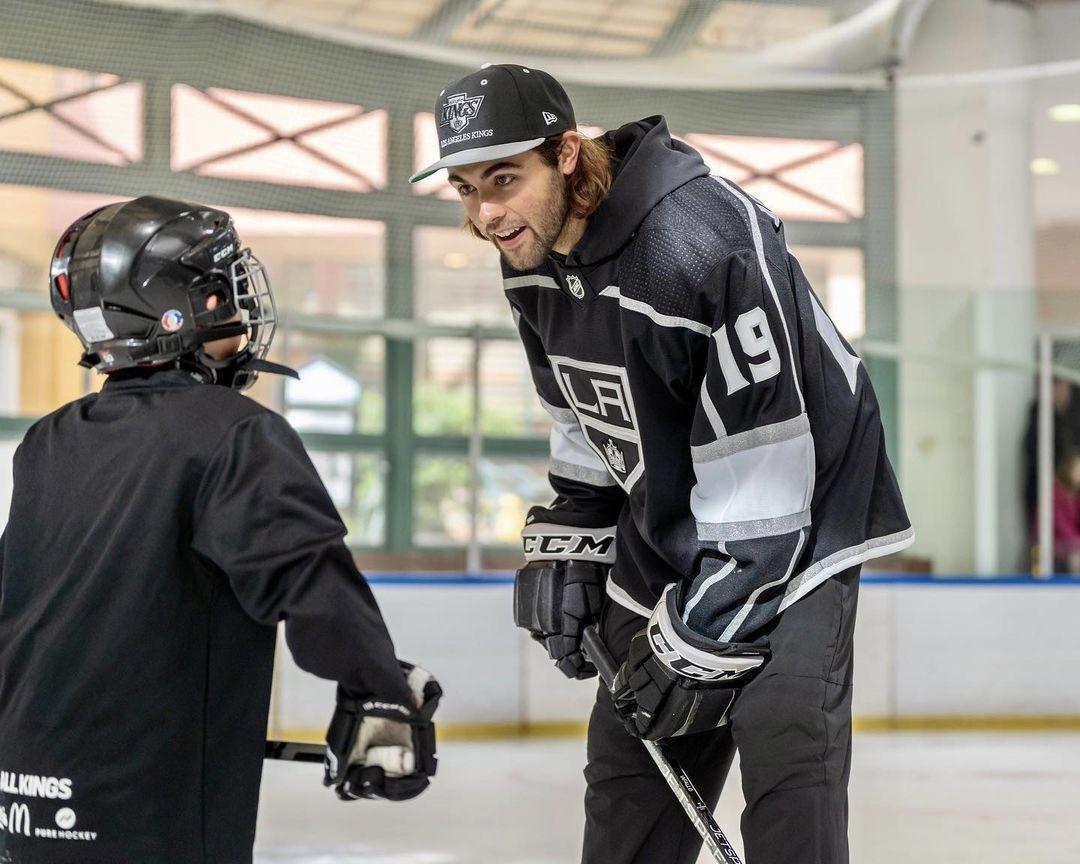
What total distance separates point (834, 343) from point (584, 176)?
1.11 feet

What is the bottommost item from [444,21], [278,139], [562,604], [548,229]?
[562,604]

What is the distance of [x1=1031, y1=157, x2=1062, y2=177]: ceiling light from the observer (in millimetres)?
6898

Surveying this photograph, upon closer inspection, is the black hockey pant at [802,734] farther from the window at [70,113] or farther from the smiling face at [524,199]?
the window at [70,113]

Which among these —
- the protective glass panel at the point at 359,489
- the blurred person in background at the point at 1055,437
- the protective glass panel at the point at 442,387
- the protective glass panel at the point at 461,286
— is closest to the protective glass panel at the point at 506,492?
the protective glass panel at the point at 442,387

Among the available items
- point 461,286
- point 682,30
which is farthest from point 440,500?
point 682,30

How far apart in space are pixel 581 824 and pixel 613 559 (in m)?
1.68

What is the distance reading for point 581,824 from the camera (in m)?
3.39

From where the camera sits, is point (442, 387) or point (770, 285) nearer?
point (770, 285)

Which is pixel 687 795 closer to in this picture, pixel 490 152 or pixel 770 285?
pixel 770 285

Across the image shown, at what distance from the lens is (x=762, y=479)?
1482 mm

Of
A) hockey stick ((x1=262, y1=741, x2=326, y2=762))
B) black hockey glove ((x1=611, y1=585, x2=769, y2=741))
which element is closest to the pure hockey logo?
hockey stick ((x1=262, y1=741, x2=326, y2=762))

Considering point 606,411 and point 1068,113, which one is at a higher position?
point 1068,113

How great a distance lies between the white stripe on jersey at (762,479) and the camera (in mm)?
1481

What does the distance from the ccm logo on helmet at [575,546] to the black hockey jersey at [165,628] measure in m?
0.69
